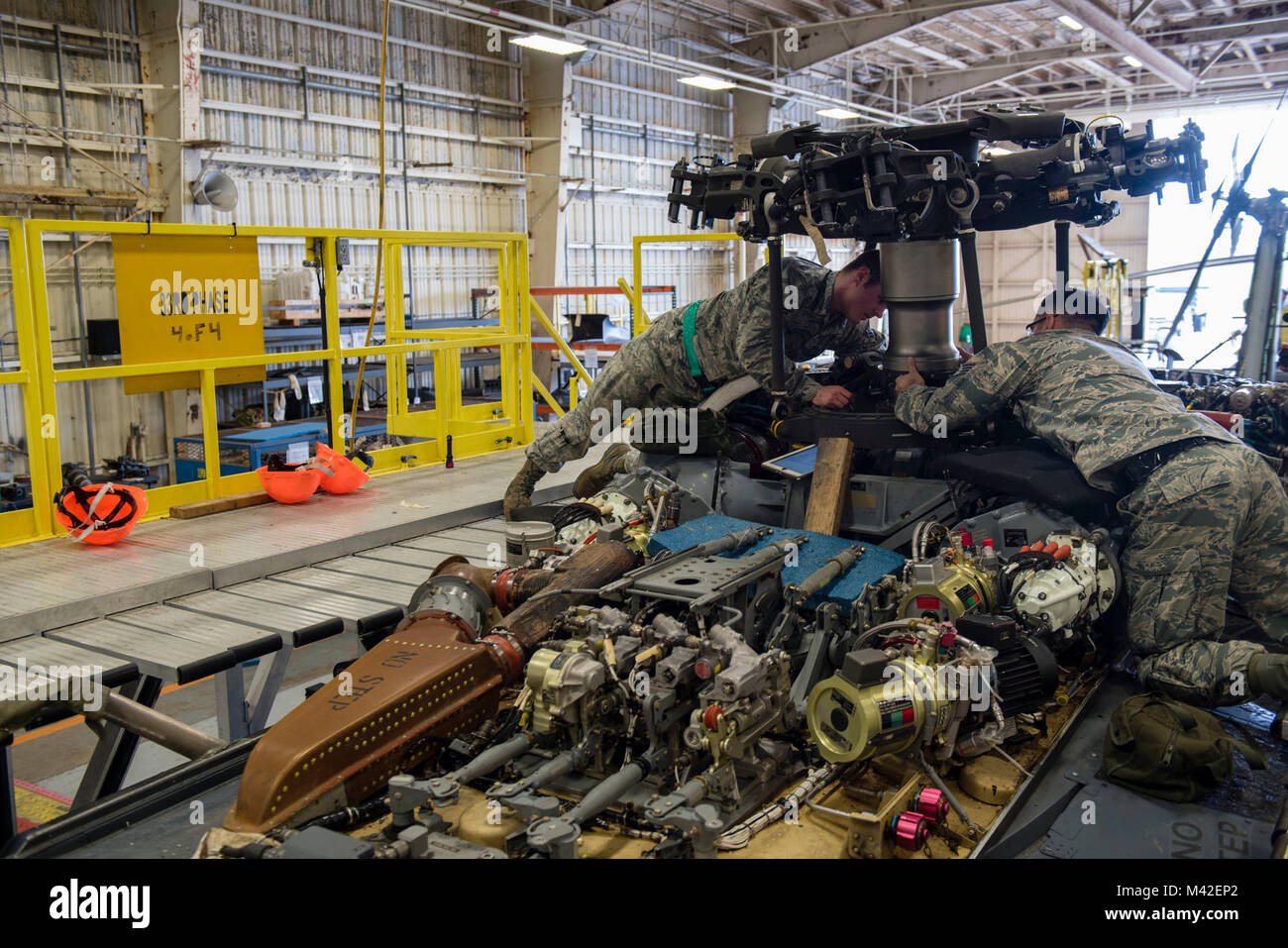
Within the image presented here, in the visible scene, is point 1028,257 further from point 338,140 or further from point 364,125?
point 338,140

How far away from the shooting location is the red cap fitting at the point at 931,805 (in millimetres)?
3213

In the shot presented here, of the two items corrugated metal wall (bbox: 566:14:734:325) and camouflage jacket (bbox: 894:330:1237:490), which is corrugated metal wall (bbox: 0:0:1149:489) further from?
camouflage jacket (bbox: 894:330:1237:490)

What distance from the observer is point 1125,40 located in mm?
17547

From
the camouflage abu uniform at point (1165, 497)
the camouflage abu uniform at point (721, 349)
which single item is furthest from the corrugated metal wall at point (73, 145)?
the camouflage abu uniform at point (1165, 497)

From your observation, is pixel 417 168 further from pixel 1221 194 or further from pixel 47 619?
pixel 47 619

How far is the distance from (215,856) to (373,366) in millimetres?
12015

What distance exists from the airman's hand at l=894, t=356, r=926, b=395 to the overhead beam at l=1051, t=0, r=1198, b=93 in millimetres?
12154

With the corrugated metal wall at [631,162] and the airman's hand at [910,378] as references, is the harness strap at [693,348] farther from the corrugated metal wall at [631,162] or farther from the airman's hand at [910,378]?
the corrugated metal wall at [631,162]

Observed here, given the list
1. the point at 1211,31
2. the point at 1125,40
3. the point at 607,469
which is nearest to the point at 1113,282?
the point at 1125,40

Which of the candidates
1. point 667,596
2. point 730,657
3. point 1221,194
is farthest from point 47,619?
point 1221,194

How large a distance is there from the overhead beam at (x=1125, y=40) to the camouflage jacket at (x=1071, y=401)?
1229 cm

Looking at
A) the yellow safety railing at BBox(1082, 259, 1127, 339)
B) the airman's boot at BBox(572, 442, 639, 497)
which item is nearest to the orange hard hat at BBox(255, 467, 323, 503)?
the airman's boot at BBox(572, 442, 639, 497)

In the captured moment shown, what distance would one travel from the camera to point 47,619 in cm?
456

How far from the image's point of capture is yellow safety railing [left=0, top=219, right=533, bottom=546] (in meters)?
5.66
